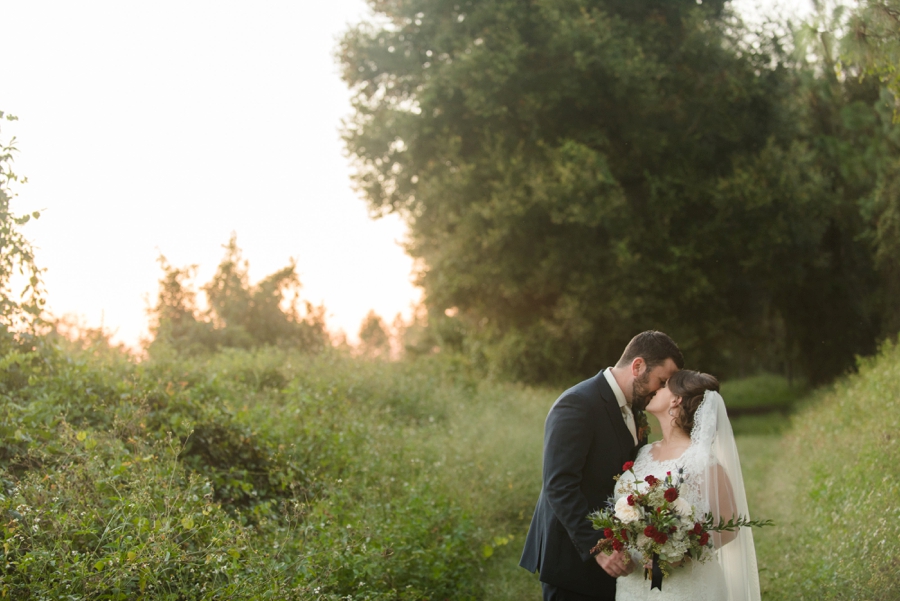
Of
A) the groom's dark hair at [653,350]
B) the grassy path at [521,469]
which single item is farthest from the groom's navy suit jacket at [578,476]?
the grassy path at [521,469]

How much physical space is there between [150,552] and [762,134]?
Answer: 69.0 ft

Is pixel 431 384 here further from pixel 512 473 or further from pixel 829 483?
pixel 829 483

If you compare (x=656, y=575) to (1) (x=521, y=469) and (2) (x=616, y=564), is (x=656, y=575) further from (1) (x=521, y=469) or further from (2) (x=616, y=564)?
(1) (x=521, y=469)

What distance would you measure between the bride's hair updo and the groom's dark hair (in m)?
0.14

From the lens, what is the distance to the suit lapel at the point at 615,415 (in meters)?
4.53

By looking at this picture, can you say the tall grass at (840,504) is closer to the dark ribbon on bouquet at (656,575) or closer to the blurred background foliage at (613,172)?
the dark ribbon on bouquet at (656,575)

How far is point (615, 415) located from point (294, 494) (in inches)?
128

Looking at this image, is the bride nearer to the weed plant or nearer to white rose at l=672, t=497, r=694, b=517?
white rose at l=672, t=497, r=694, b=517

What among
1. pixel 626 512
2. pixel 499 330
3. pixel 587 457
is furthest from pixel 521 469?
pixel 499 330

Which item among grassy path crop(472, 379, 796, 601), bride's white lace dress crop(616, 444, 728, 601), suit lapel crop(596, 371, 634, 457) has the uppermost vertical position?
suit lapel crop(596, 371, 634, 457)

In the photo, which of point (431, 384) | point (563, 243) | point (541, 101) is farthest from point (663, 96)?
point (431, 384)

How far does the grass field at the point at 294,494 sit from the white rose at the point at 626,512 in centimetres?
203

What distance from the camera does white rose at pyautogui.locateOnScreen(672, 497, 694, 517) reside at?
12.9 feet

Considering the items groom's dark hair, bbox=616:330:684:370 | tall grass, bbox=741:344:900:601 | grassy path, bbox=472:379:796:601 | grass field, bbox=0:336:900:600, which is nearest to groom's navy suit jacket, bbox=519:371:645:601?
groom's dark hair, bbox=616:330:684:370
